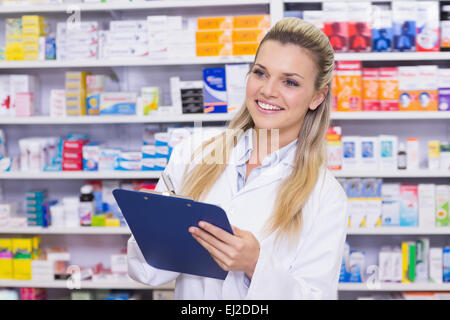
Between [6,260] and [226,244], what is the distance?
2369mm

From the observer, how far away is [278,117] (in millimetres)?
1357

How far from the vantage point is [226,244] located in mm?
1103

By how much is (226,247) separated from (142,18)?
2.41 m

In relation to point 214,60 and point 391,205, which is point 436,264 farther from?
point 214,60

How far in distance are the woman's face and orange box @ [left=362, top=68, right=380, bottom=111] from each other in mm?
1528

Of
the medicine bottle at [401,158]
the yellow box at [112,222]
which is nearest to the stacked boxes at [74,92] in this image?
the yellow box at [112,222]

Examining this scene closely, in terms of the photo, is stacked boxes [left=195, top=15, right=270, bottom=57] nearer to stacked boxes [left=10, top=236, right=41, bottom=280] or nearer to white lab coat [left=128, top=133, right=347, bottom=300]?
white lab coat [left=128, top=133, right=347, bottom=300]

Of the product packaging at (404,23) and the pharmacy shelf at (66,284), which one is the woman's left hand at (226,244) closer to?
the pharmacy shelf at (66,284)

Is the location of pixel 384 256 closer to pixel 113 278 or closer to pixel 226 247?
pixel 113 278

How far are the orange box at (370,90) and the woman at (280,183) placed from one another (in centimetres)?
144

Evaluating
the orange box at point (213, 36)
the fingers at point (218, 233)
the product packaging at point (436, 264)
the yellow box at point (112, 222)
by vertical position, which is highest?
the orange box at point (213, 36)

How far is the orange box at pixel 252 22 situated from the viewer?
107 inches

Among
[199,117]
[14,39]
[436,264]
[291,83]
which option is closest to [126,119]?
[199,117]

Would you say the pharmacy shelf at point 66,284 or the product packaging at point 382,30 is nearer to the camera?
the product packaging at point 382,30
